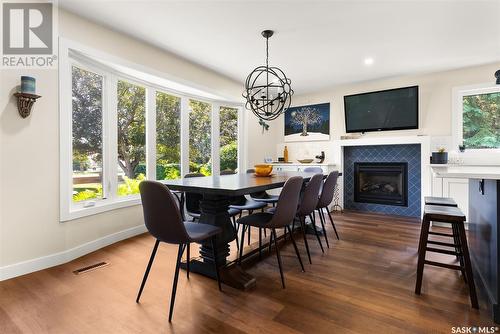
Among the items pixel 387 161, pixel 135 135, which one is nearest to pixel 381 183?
pixel 387 161

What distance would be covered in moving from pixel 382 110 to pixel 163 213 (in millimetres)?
4440

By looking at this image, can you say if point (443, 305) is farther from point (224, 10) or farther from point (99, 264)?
point (224, 10)

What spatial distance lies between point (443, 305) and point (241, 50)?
3.39 meters

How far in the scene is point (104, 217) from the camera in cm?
304

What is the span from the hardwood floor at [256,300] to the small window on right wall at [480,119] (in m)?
2.59

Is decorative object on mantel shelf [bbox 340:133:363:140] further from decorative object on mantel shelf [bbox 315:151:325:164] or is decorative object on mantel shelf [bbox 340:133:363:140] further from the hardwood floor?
the hardwood floor

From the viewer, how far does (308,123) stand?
5641 millimetres

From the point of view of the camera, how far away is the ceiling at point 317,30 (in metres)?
2.50

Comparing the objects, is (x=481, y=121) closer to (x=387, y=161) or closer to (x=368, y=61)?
(x=387, y=161)

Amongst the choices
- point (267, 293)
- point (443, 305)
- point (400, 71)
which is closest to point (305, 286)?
point (267, 293)

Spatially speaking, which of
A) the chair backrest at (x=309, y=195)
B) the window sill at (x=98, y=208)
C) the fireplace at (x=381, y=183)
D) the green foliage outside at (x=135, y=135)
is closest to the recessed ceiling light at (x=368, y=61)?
the fireplace at (x=381, y=183)

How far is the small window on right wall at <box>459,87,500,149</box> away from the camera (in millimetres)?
3896

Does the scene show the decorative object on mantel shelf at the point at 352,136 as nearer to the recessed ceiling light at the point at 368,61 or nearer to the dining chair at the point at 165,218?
the recessed ceiling light at the point at 368,61

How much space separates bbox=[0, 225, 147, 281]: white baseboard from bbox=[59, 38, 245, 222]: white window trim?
0.33 meters
